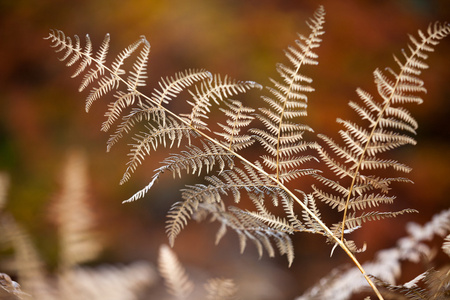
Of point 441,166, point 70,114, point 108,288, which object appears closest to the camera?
point 108,288

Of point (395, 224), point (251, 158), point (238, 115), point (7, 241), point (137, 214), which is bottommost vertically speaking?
point (137, 214)

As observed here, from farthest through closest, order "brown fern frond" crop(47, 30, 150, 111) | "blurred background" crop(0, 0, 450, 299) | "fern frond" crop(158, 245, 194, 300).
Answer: "blurred background" crop(0, 0, 450, 299), "brown fern frond" crop(47, 30, 150, 111), "fern frond" crop(158, 245, 194, 300)

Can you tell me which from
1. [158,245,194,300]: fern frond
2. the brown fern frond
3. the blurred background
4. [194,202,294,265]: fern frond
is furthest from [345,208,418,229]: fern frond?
the blurred background

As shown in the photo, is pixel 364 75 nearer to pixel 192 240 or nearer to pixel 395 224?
pixel 395 224

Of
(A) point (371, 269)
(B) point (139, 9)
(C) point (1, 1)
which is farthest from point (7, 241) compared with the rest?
(C) point (1, 1)

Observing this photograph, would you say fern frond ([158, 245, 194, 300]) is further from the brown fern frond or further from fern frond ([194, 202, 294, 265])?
the brown fern frond

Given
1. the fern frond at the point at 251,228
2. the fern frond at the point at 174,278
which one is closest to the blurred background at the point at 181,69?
the fern frond at the point at 251,228

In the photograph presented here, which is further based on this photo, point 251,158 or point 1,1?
point 1,1
